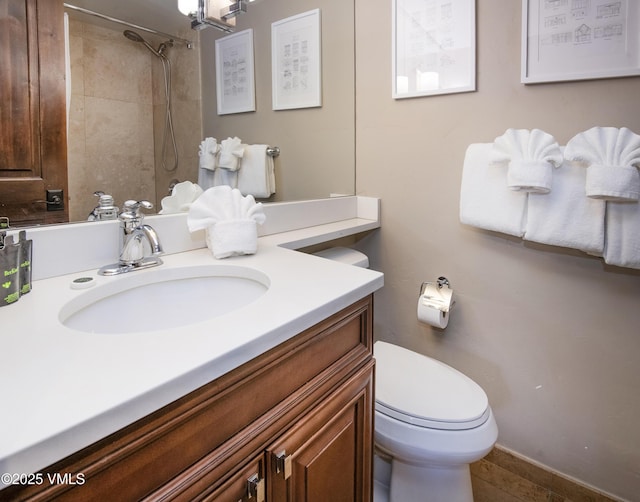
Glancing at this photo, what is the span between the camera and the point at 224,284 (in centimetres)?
100

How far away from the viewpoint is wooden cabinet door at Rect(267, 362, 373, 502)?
0.66 metres

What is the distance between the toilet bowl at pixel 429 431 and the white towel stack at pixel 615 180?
58cm

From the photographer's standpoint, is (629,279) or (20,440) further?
(629,279)

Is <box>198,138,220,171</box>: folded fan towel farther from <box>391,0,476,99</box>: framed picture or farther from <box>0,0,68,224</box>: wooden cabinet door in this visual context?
<box>391,0,476,99</box>: framed picture

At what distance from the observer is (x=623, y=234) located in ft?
3.61

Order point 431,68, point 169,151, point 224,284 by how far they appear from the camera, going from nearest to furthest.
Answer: point 224,284 < point 169,151 < point 431,68

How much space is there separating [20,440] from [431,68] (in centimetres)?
157

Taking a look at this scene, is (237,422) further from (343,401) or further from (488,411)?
(488,411)

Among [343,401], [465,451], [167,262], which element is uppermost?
[167,262]

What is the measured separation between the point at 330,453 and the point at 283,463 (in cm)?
16

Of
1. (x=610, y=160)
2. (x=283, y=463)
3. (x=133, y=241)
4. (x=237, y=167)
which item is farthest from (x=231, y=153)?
(x=610, y=160)

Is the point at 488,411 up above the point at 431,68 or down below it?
below

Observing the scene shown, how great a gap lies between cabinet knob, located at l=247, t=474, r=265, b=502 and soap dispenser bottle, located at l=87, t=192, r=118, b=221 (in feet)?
2.38

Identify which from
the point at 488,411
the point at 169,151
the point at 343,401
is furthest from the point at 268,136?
the point at 488,411
